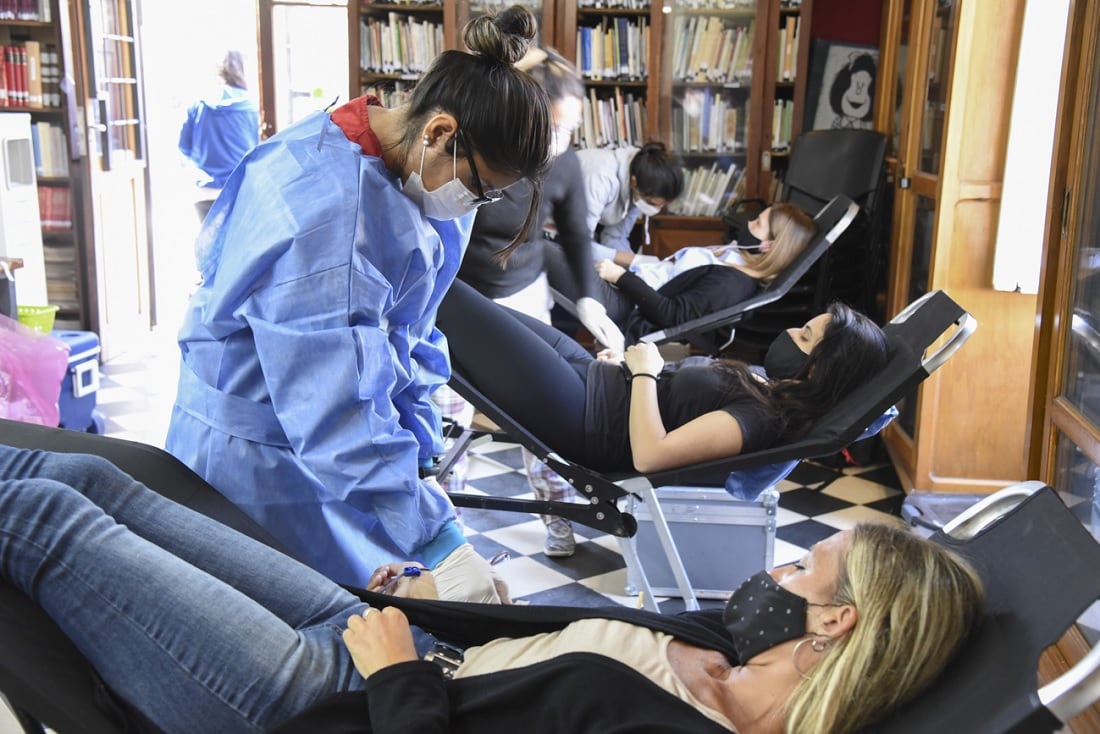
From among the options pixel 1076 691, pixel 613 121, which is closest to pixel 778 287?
pixel 613 121

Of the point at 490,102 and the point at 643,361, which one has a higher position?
the point at 490,102

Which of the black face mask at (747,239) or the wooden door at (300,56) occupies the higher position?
the wooden door at (300,56)

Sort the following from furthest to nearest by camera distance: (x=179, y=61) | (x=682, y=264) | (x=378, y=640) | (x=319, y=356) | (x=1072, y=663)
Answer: (x=179, y=61) → (x=682, y=264) → (x=1072, y=663) → (x=319, y=356) → (x=378, y=640)

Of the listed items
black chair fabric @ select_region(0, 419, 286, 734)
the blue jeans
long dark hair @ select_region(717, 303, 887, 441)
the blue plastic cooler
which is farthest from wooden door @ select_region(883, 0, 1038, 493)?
the blue plastic cooler

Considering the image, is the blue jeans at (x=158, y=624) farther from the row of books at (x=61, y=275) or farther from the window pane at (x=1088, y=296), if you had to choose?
the row of books at (x=61, y=275)

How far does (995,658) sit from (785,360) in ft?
4.13

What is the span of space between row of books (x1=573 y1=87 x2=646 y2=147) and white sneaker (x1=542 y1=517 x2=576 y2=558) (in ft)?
9.09

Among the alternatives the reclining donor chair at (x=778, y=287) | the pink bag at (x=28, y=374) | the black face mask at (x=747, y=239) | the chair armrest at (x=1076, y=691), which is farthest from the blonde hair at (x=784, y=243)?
the chair armrest at (x=1076, y=691)

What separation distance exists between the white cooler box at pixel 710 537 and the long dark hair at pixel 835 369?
41 cm

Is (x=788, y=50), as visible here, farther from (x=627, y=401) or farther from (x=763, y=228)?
(x=627, y=401)

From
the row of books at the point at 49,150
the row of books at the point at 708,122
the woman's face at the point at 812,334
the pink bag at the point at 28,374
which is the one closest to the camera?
the woman's face at the point at 812,334

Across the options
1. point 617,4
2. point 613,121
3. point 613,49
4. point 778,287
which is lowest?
point 778,287

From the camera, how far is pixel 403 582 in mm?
1497

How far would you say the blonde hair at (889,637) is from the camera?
3.83 feet
